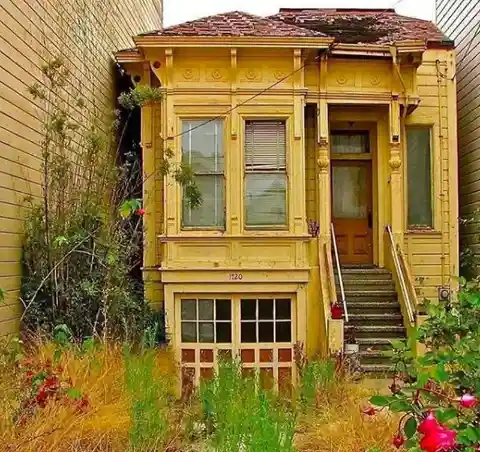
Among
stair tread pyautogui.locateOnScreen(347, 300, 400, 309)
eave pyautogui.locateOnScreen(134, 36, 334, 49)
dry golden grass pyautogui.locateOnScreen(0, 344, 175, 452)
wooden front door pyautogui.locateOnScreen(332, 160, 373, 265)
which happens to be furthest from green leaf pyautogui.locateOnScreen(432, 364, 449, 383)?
wooden front door pyautogui.locateOnScreen(332, 160, 373, 265)

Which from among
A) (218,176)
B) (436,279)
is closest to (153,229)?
(218,176)

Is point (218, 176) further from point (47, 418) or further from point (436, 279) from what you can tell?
point (47, 418)

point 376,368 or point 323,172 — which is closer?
point 376,368

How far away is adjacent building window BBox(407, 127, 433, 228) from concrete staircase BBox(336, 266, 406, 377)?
1311mm

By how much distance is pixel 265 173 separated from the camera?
39.4ft

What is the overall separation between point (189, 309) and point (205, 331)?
0.43 meters

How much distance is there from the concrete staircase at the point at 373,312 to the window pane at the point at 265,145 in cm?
245

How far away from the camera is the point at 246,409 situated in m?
6.11

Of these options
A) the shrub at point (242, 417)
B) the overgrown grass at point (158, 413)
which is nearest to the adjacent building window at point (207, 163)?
the overgrown grass at point (158, 413)

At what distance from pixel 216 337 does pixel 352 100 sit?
4.57 meters

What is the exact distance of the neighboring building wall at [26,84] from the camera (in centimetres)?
Result: 916

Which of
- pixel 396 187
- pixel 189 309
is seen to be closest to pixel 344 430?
pixel 189 309

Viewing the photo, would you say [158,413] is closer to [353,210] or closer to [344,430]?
Result: [344,430]

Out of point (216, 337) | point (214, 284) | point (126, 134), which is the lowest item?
point (216, 337)
